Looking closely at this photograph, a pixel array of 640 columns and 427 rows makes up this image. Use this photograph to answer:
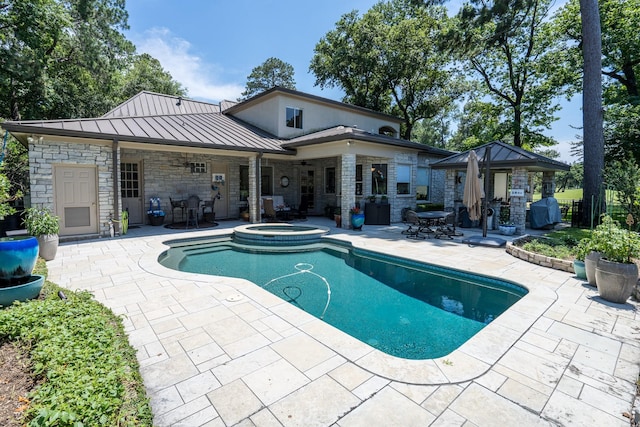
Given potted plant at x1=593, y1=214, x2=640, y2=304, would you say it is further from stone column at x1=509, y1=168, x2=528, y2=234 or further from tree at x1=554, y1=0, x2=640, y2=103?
tree at x1=554, y1=0, x2=640, y2=103

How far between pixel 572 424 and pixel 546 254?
215 inches

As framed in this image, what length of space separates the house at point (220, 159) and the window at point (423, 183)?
59mm

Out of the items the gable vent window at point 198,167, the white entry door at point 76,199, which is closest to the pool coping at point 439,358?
the white entry door at point 76,199

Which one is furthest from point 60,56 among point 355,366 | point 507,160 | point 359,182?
point 507,160

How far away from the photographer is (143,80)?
2455 centimetres

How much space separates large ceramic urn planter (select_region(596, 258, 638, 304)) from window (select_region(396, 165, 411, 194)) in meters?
9.03

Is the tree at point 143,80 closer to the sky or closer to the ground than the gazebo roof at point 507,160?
closer to the sky

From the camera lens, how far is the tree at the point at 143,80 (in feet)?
79.1

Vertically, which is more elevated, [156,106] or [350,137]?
[156,106]

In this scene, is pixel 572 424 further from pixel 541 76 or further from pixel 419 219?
pixel 541 76

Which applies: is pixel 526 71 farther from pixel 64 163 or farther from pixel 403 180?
pixel 64 163

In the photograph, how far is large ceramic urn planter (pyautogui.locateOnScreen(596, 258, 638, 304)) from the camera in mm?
4176

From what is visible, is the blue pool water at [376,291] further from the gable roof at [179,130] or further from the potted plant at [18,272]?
the gable roof at [179,130]

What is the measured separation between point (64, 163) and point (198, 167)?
194 inches
